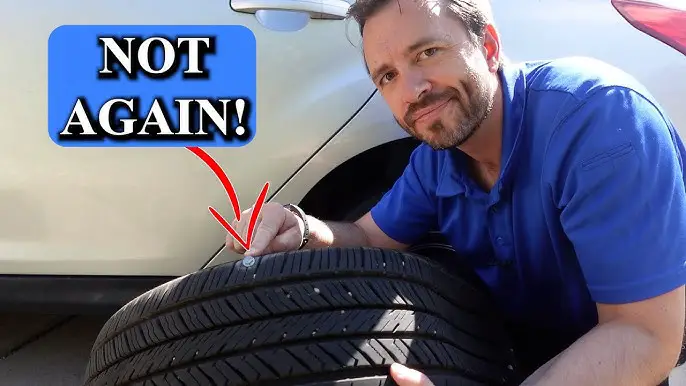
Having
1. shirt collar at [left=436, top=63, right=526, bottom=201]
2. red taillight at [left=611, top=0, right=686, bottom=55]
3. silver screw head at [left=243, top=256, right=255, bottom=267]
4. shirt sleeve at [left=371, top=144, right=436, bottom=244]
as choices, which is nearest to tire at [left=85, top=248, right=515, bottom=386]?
silver screw head at [left=243, top=256, right=255, bottom=267]

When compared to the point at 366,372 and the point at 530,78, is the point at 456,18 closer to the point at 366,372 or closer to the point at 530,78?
the point at 530,78

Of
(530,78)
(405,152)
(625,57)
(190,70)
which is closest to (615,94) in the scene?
(530,78)

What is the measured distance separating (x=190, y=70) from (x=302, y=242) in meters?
0.59

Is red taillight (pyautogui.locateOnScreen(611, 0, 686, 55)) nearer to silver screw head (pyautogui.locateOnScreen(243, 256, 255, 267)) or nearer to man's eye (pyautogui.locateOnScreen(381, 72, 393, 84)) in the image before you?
man's eye (pyautogui.locateOnScreen(381, 72, 393, 84))

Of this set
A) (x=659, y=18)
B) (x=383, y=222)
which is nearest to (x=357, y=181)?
(x=383, y=222)

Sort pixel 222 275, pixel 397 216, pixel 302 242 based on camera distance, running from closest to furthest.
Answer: pixel 222 275
pixel 302 242
pixel 397 216

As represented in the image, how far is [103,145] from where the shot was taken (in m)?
1.75

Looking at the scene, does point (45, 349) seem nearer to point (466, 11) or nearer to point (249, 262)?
A: point (249, 262)

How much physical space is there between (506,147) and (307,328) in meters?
0.56

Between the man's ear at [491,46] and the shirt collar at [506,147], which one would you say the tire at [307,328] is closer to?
the shirt collar at [506,147]

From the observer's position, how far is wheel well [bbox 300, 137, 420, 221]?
180 centimetres

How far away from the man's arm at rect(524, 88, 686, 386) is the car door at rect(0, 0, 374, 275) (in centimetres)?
78

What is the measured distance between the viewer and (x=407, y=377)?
955 mm

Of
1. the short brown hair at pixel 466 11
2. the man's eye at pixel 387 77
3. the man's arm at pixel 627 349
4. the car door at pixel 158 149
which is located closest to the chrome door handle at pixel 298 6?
the car door at pixel 158 149
